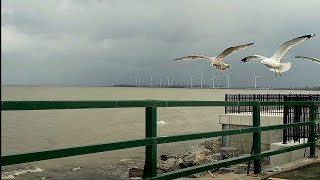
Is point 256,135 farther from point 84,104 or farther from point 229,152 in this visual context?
point 229,152

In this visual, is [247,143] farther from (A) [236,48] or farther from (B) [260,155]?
(B) [260,155]

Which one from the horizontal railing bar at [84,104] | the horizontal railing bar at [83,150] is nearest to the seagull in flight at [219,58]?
the horizontal railing bar at [84,104]

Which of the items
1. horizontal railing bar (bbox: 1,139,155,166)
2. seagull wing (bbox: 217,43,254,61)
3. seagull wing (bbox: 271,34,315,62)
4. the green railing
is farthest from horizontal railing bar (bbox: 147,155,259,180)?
seagull wing (bbox: 217,43,254,61)

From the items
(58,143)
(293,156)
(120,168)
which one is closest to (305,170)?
(293,156)

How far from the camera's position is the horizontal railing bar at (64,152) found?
12.8 feet

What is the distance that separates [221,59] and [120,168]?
1100cm

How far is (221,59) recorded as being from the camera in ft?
54.4

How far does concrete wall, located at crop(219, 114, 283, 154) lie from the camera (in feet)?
66.1

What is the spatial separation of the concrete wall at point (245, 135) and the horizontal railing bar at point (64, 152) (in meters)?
15.7

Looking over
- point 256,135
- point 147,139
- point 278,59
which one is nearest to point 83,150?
point 147,139

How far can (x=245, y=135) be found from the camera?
22547 millimetres

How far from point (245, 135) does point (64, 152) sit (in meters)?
19.0

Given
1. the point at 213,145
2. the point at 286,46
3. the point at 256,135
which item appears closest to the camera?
the point at 256,135

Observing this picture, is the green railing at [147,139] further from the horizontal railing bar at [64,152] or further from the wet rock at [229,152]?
the wet rock at [229,152]
